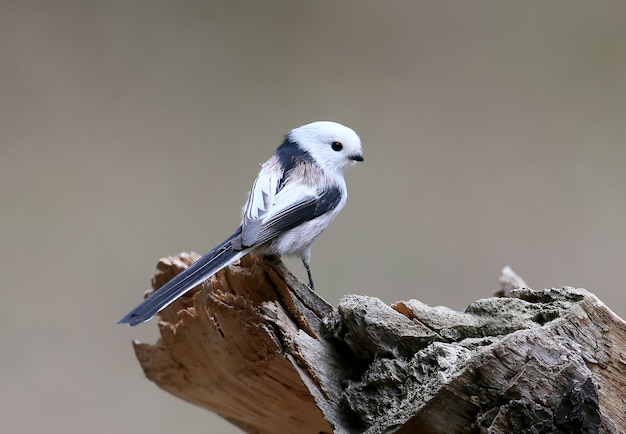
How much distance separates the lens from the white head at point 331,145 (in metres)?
1.95

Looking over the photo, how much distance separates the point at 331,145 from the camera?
196cm

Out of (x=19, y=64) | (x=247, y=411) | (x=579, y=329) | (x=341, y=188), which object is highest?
(x=19, y=64)

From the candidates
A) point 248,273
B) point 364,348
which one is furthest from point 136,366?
point 364,348

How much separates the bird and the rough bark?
2.4 inches

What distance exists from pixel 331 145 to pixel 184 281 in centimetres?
64

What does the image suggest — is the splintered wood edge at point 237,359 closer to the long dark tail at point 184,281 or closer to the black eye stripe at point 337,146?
the long dark tail at point 184,281

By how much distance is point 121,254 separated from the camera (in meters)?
3.47

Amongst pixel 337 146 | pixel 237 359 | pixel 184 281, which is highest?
pixel 337 146

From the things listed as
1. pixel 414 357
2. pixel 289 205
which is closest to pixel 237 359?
pixel 289 205

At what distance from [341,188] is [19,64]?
2351mm

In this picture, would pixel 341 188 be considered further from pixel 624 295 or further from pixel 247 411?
pixel 624 295

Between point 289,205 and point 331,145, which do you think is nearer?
point 289,205

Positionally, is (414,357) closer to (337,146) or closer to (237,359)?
(237,359)

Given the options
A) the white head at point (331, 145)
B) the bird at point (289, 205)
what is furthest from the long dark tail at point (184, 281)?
the white head at point (331, 145)
